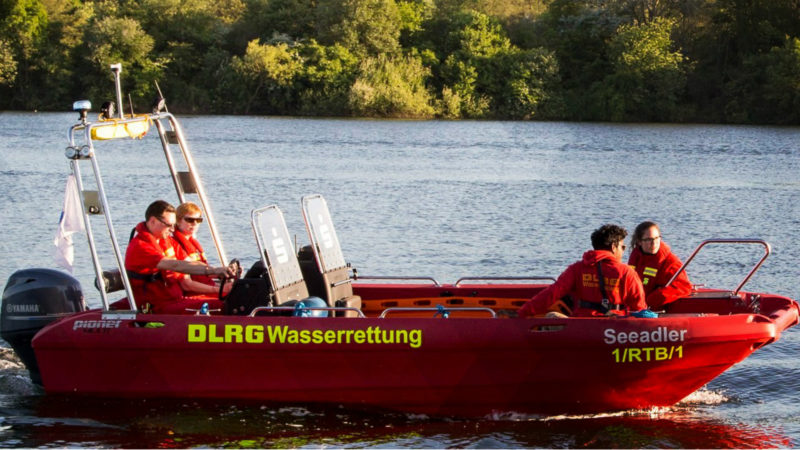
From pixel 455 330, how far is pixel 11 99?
192 ft

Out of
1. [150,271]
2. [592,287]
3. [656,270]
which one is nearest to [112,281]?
[150,271]

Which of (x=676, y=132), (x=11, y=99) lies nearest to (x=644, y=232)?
(x=676, y=132)

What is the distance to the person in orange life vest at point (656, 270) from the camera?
1018 cm

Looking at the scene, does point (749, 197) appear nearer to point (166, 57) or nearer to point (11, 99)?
point (166, 57)

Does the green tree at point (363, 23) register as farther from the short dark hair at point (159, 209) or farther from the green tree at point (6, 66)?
the short dark hair at point (159, 209)

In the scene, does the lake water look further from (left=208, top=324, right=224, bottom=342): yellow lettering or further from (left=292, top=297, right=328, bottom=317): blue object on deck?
(left=292, top=297, right=328, bottom=317): blue object on deck

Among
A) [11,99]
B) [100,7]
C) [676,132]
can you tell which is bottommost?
[676,132]

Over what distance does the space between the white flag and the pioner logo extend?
1133 millimetres

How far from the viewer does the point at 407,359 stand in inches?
354

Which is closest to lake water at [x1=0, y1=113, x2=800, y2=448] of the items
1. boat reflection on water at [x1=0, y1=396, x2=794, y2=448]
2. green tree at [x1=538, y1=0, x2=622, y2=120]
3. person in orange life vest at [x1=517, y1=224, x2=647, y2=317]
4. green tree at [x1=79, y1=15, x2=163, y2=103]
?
boat reflection on water at [x1=0, y1=396, x2=794, y2=448]

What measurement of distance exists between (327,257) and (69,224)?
6.96ft

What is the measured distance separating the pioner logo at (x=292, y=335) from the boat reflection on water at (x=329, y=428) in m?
0.66

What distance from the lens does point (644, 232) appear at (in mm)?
10180

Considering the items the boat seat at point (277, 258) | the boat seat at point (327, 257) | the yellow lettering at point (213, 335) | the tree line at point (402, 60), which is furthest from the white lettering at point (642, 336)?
the tree line at point (402, 60)
